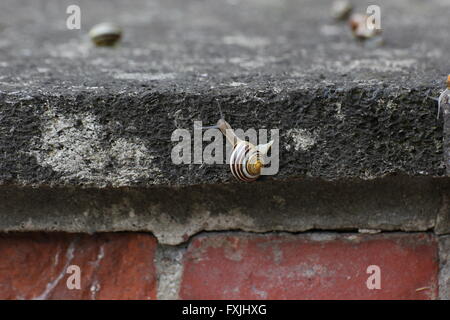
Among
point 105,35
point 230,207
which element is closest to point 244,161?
point 230,207

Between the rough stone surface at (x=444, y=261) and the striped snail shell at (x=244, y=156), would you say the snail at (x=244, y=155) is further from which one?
the rough stone surface at (x=444, y=261)

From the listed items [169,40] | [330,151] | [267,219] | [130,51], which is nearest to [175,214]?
[267,219]

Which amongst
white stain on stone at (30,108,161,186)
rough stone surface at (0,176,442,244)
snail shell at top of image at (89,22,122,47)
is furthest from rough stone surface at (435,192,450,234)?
snail shell at top of image at (89,22,122,47)

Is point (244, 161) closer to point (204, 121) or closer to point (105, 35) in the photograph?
point (204, 121)

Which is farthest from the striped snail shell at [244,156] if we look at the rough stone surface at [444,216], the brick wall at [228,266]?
the rough stone surface at [444,216]

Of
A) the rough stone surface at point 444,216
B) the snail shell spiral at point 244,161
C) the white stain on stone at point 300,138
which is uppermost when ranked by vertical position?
the white stain on stone at point 300,138
